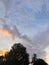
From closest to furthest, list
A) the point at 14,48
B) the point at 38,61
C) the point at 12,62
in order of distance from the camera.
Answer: the point at 12,62, the point at 14,48, the point at 38,61

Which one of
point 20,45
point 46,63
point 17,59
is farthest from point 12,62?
point 46,63

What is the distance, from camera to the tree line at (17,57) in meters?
127

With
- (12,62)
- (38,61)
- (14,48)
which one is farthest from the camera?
(38,61)

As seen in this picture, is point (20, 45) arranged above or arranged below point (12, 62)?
above

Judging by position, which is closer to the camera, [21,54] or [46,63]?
[21,54]

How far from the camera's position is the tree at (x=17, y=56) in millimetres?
126250

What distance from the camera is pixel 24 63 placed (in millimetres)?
127562

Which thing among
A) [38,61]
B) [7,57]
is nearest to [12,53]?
[7,57]

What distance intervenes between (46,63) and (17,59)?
80.1ft

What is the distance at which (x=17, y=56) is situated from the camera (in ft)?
427

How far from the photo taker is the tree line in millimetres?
126625

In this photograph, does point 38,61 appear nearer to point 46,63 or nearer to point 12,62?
point 46,63

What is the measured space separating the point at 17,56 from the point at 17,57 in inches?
26.0

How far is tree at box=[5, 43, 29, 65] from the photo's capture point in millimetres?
126250
